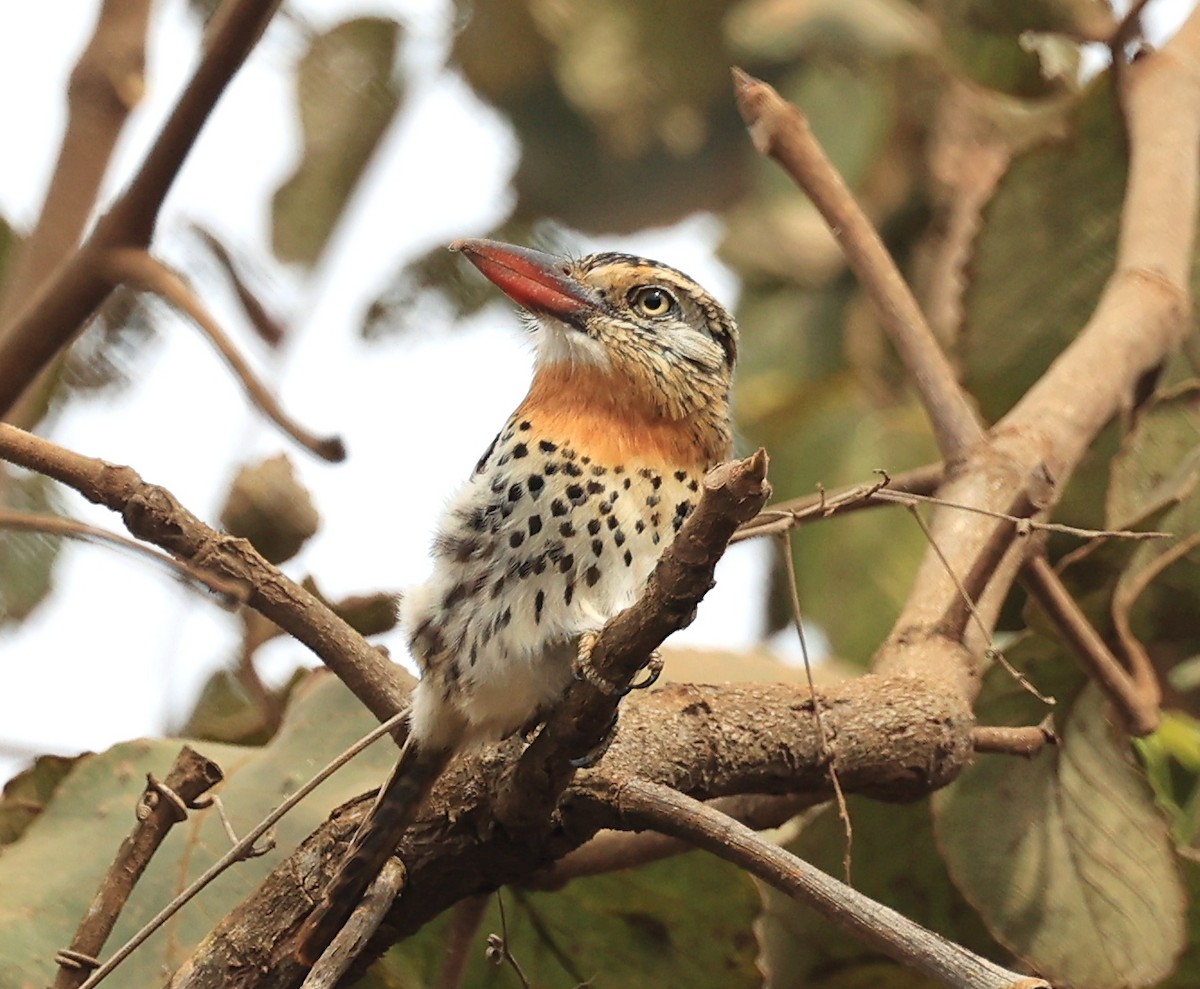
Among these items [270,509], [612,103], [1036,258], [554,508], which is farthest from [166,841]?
[612,103]

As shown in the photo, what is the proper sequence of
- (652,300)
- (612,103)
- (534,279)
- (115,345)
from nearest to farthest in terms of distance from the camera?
(534,279) → (652,300) → (115,345) → (612,103)

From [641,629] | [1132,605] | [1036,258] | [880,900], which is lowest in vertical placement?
[641,629]

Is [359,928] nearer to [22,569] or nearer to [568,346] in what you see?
[568,346]

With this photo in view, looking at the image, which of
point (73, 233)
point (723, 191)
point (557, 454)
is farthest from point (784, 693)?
point (723, 191)

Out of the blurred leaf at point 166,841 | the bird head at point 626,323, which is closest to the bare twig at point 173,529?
the blurred leaf at point 166,841

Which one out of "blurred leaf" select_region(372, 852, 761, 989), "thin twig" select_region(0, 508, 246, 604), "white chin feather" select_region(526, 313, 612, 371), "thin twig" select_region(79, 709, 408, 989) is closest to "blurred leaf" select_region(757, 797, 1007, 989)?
"blurred leaf" select_region(372, 852, 761, 989)

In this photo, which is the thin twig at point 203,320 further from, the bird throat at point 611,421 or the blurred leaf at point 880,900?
the blurred leaf at point 880,900

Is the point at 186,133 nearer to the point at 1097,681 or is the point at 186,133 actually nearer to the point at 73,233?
the point at 73,233

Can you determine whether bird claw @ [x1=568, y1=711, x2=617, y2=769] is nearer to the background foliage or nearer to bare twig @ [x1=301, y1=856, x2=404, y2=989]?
bare twig @ [x1=301, y1=856, x2=404, y2=989]
